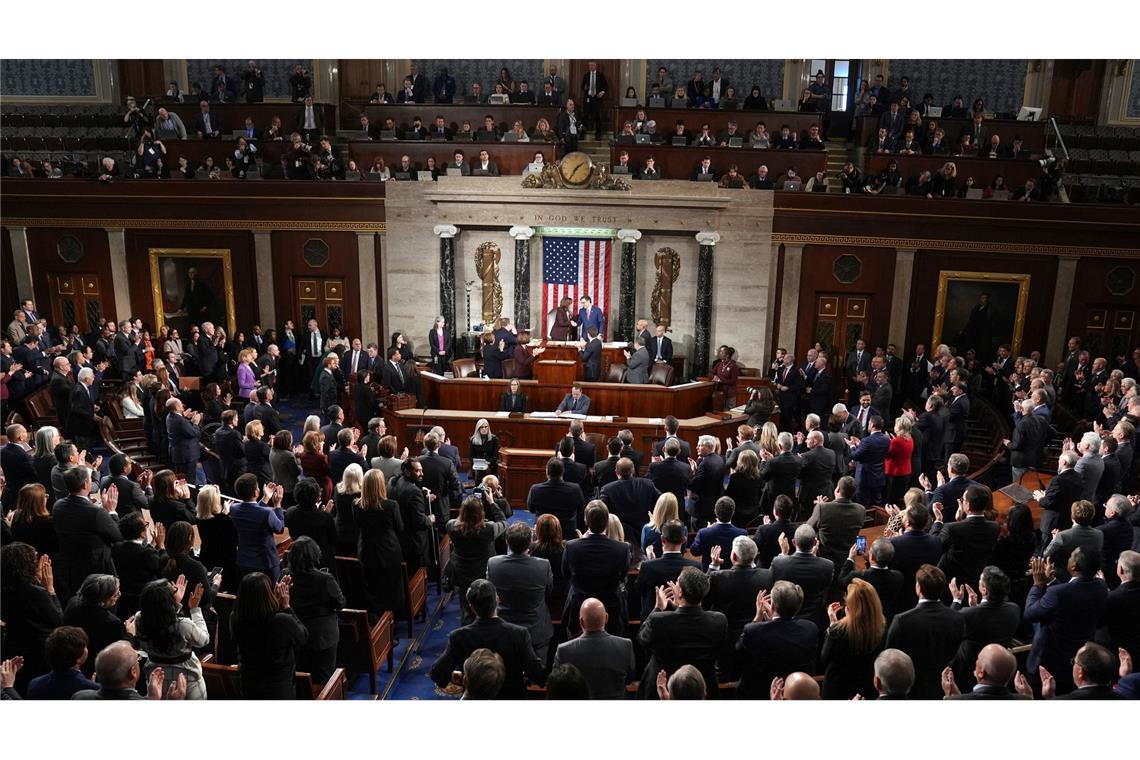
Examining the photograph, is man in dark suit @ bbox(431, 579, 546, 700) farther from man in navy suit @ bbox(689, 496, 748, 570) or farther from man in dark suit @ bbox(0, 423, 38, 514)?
man in dark suit @ bbox(0, 423, 38, 514)

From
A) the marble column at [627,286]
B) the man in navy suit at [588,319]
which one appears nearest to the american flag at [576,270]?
the marble column at [627,286]

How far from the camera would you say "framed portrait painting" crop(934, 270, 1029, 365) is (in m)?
16.2

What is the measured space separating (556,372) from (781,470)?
5.90 metres

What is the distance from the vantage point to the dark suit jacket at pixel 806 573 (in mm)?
5777

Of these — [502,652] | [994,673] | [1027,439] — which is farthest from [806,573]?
[1027,439]

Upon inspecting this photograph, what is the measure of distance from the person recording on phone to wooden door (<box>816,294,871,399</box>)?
1196 centimetres

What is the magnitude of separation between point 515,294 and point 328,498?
881 cm

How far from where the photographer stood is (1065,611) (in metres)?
5.57

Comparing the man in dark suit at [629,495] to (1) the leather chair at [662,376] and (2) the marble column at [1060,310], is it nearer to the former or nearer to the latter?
(1) the leather chair at [662,376]

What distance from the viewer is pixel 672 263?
55.8ft

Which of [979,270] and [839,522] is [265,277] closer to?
[979,270]

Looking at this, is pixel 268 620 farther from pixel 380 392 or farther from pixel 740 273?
pixel 740 273
